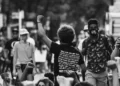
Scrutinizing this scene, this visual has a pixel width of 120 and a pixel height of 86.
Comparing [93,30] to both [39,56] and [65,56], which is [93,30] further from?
[39,56]

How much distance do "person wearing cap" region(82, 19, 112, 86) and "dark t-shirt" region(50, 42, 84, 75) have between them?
5.55ft

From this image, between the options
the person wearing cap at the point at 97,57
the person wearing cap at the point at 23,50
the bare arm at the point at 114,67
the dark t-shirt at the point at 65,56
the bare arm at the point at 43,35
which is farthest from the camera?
the person wearing cap at the point at 23,50

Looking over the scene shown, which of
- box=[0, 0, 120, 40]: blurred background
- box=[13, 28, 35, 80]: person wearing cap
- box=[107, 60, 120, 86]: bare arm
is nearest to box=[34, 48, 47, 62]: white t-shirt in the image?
box=[13, 28, 35, 80]: person wearing cap

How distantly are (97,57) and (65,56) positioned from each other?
1.88 metres

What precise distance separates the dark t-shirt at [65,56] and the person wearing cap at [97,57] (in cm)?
169

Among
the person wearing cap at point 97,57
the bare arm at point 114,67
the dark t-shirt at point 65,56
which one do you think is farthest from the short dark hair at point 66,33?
the person wearing cap at point 97,57

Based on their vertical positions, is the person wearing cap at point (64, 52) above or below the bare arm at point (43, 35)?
below

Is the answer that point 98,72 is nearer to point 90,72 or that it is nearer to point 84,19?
point 90,72

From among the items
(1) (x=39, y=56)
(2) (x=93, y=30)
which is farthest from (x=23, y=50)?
(1) (x=39, y=56)

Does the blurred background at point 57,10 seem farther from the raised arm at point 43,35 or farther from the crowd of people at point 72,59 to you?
the raised arm at point 43,35

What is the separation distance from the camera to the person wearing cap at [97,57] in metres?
11.3

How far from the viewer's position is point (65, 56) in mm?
9578

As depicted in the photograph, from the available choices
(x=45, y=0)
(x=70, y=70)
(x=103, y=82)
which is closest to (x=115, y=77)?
(x=70, y=70)

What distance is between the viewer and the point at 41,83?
9.24m
